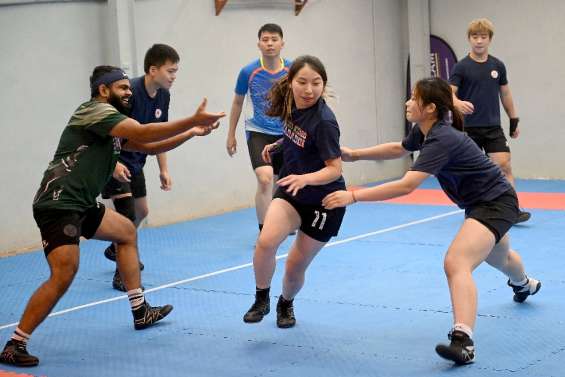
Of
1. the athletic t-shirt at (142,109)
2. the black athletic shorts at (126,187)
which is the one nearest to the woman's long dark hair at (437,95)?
the athletic t-shirt at (142,109)

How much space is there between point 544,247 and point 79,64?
5192 millimetres

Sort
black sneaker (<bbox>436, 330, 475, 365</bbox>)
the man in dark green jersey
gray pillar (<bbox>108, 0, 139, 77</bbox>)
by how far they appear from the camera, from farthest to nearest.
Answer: gray pillar (<bbox>108, 0, 139, 77</bbox>) → the man in dark green jersey → black sneaker (<bbox>436, 330, 475, 365</bbox>)

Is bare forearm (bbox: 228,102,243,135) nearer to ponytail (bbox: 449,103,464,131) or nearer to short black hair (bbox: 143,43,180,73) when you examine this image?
short black hair (bbox: 143,43,180,73)

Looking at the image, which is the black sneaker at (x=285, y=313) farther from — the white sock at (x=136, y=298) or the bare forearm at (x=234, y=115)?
the bare forearm at (x=234, y=115)

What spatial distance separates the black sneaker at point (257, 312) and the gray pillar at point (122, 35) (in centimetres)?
514

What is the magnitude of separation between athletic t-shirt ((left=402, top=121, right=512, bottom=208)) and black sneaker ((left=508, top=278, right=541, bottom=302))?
1002mm

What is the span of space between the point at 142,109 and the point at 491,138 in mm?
3886

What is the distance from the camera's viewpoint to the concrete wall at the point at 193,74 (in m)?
9.51

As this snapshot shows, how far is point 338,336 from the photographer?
5.76 metres

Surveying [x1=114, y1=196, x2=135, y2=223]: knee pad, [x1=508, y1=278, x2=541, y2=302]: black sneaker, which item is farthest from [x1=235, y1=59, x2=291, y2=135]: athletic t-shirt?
[x1=508, y1=278, x2=541, y2=302]: black sneaker

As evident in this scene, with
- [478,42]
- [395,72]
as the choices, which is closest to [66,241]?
[478,42]

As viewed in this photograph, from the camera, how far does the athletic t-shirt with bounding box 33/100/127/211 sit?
5520 mm

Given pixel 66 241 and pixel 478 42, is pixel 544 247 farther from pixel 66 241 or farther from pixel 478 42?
pixel 66 241

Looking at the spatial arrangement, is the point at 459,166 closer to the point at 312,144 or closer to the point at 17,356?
the point at 312,144
